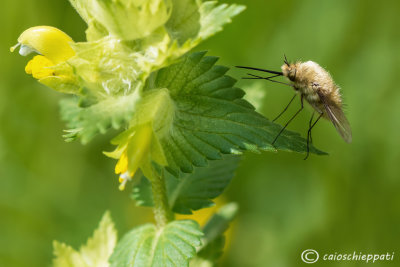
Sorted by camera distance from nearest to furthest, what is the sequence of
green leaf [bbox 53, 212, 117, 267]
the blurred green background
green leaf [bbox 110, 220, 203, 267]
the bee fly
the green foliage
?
the green foliage < green leaf [bbox 110, 220, 203, 267] < the bee fly < green leaf [bbox 53, 212, 117, 267] < the blurred green background

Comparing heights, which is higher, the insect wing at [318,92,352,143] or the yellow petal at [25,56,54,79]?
the insect wing at [318,92,352,143]

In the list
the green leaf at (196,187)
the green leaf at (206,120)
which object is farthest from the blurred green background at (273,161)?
the green leaf at (206,120)

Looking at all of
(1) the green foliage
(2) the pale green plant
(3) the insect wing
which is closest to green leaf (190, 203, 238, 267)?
(2) the pale green plant

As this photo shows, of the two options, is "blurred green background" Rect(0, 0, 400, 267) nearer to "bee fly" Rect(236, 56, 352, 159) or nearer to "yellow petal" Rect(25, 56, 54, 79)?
"bee fly" Rect(236, 56, 352, 159)

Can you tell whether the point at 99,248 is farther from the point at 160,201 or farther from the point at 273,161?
the point at 273,161

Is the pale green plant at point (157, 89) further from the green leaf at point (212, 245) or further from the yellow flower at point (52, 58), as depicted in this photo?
the green leaf at point (212, 245)

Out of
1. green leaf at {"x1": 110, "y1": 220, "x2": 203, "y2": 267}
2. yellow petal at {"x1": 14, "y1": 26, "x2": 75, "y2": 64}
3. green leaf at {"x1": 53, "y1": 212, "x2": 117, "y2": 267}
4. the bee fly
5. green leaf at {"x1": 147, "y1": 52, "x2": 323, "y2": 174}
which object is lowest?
green leaf at {"x1": 110, "y1": 220, "x2": 203, "y2": 267}
